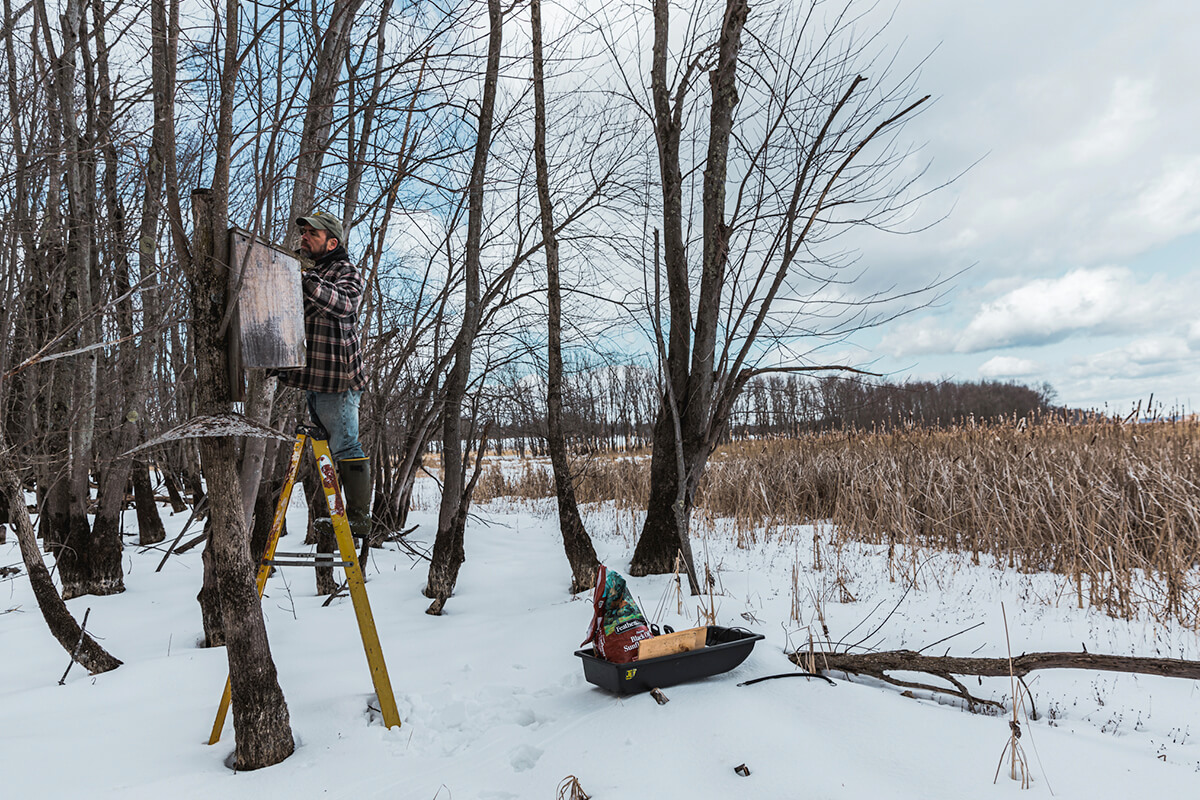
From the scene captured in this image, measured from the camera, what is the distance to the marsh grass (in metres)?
4.97

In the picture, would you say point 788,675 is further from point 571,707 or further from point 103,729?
point 103,729

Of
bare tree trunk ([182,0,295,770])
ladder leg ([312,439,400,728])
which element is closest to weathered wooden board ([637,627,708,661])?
ladder leg ([312,439,400,728])

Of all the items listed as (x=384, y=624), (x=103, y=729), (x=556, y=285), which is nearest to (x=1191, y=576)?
(x=556, y=285)

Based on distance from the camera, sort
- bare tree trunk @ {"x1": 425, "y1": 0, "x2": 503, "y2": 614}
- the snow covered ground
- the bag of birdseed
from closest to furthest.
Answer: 1. the snow covered ground
2. the bag of birdseed
3. bare tree trunk @ {"x1": 425, "y1": 0, "x2": 503, "y2": 614}

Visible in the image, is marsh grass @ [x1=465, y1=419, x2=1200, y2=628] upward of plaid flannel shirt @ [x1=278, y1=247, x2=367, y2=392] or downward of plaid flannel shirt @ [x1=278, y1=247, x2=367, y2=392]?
downward

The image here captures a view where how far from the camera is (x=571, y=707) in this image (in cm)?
307

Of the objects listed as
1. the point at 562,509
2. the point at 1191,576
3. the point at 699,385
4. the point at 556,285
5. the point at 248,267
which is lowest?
the point at 1191,576

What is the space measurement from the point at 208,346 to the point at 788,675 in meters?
2.95

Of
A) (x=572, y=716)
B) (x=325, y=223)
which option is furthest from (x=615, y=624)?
(x=325, y=223)

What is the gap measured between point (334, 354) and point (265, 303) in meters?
0.64

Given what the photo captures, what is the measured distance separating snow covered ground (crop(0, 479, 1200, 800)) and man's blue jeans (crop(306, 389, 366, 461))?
1.21m

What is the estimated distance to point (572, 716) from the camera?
296cm

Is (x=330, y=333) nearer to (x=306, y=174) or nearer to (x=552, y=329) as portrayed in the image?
(x=306, y=174)

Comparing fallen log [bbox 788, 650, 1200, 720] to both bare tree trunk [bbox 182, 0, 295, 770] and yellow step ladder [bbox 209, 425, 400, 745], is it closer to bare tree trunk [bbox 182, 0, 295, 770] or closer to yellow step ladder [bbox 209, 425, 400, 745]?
yellow step ladder [bbox 209, 425, 400, 745]
